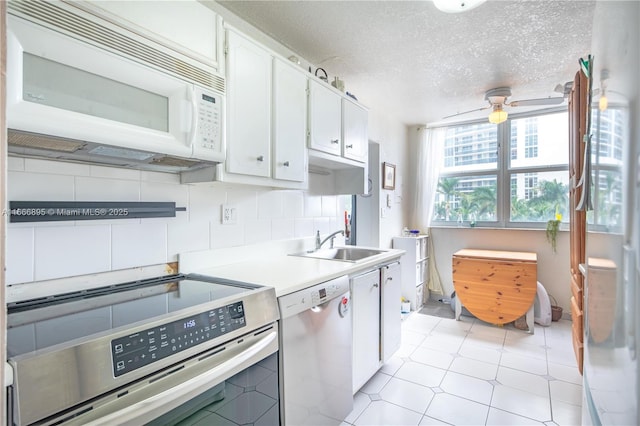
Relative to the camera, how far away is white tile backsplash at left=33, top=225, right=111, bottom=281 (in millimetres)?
1097

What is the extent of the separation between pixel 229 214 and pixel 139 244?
519mm

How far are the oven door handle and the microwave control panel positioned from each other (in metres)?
0.81

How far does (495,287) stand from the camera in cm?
321

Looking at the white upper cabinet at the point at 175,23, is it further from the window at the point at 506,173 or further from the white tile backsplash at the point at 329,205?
the window at the point at 506,173

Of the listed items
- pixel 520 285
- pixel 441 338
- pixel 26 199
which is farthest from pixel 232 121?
pixel 520 285

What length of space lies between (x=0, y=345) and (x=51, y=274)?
781 millimetres

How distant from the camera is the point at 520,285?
3.11 meters

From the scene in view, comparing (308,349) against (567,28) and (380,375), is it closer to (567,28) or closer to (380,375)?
(380,375)

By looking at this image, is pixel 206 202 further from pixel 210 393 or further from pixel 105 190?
pixel 210 393

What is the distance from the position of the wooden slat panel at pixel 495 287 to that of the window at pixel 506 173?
88 centimetres

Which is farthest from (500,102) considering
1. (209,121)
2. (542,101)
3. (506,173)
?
(209,121)

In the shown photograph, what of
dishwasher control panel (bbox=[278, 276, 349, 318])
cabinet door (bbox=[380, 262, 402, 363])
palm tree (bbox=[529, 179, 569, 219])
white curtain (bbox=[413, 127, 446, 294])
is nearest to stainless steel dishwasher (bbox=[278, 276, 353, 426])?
dishwasher control panel (bbox=[278, 276, 349, 318])

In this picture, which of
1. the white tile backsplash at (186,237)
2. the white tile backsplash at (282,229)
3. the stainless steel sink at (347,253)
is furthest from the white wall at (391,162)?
the white tile backsplash at (186,237)

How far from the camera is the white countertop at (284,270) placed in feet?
4.66
